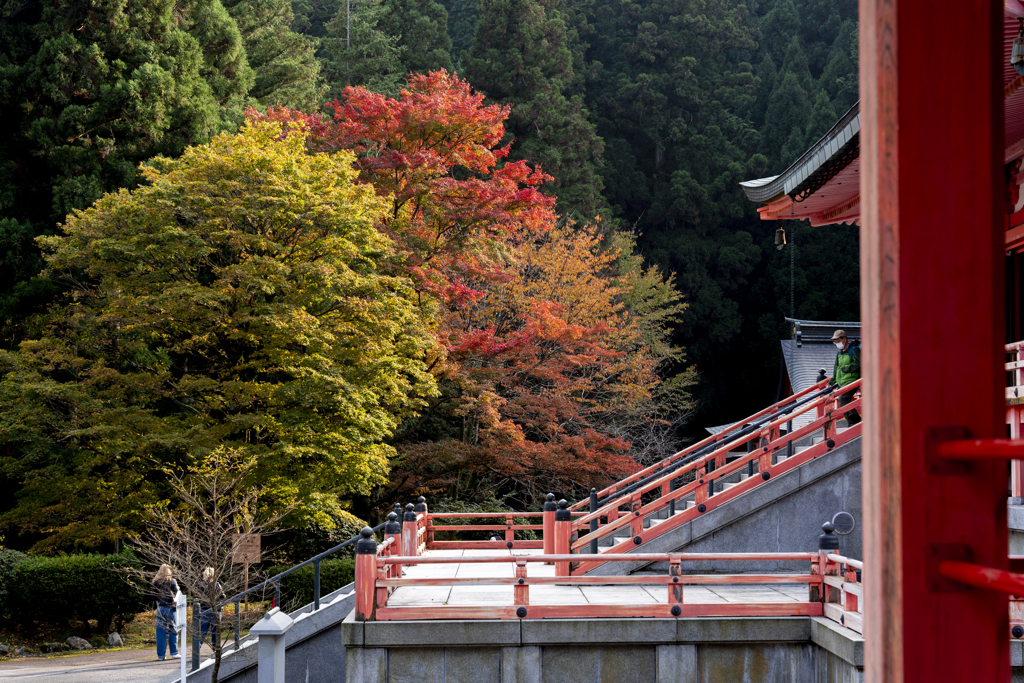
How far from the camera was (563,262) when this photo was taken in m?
21.6

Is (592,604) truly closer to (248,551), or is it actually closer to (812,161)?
(812,161)

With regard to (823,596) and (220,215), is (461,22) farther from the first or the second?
(823,596)

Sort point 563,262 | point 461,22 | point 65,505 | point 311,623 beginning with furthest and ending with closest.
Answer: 1. point 461,22
2. point 563,262
3. point 65,505
4. point 311,623

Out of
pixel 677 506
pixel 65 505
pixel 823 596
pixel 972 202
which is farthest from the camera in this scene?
pixel 65 505

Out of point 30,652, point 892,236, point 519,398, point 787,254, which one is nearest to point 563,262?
point 519,398

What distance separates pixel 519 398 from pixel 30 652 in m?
10.5

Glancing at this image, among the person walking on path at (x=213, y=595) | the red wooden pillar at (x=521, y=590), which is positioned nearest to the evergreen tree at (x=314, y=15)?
the person walking on path at (x=213, y=595)

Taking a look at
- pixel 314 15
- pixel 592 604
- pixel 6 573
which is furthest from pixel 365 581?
pixel 314 15

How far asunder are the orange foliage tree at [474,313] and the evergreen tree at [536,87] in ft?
33.2

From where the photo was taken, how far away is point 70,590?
629 inches

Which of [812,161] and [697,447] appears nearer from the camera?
[812,161]

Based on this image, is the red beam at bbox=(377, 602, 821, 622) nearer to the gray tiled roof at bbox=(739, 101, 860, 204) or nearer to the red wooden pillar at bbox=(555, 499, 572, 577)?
the red wooden pillar at bbox=(555, 499, 572, 577)

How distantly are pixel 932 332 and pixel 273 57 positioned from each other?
2975 centimetres

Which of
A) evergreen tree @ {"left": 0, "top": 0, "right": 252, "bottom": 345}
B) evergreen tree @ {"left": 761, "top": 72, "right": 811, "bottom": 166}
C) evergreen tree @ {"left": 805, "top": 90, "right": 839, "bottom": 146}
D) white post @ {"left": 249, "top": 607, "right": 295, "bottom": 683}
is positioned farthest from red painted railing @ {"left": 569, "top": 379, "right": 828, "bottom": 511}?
evergreen tree @ {"left": 761, "top": 72, "right": 811, "bottom": 166}
